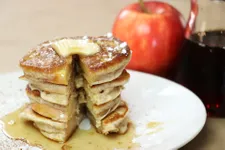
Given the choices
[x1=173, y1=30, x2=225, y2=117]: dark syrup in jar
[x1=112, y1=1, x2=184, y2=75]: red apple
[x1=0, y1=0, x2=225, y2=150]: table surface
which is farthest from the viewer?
[x1=0, y1=0, x2=225, y2=150]: table surface

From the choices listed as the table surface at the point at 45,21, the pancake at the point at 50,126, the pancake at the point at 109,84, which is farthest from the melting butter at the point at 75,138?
the table surface at the point at 45,21

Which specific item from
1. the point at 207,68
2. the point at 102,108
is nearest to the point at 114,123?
the point at 102,108

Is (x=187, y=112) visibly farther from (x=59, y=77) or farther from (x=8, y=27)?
(x=8, y=27)

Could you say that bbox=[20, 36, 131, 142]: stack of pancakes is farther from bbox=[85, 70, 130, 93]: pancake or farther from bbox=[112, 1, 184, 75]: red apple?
bbox=[112, 1, 184, 75]: red apple

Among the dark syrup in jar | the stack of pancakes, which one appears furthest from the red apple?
the stack of pancakes

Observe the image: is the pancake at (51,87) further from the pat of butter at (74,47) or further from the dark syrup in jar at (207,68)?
the dark syrup in jar at (207,68)

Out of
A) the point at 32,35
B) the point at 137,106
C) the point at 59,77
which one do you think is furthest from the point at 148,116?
the point at 32,35
